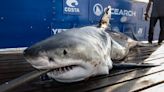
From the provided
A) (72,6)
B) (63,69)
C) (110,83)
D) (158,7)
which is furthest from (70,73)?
(158,7)

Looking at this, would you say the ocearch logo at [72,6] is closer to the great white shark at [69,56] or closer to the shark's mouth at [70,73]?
the great white shark at [69,56]

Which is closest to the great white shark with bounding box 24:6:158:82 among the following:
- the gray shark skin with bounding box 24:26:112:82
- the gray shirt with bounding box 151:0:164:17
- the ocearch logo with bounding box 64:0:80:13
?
the gray shark skin with bounding box 24:26:112:82

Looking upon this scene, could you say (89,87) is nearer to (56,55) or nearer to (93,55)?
(93,55)

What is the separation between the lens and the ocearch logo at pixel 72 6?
5.46m

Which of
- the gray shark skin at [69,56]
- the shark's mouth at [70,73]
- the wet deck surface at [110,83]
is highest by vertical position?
the gray shark skin at [69,56]

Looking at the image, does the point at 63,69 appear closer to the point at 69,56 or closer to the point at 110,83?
the point at 69,56

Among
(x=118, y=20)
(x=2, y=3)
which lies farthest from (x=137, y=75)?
(x=118, y=20)

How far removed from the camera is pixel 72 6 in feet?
18.3

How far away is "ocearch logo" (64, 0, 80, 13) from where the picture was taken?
5465mm

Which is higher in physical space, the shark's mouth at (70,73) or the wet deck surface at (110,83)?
the shark's mouth at (70,73)

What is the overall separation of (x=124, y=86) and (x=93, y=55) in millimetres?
248

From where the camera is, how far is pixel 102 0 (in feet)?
21.2

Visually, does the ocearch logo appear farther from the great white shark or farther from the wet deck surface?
the great white shark

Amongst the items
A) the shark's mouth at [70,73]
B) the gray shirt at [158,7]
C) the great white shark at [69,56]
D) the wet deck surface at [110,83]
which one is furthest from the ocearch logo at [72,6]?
the shark's mouth at [70,73]
